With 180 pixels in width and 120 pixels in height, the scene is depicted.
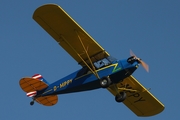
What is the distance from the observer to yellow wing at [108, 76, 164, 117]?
1017 inches

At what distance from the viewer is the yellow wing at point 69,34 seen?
22.9 m

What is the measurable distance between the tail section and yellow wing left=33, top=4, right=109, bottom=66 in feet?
9.87

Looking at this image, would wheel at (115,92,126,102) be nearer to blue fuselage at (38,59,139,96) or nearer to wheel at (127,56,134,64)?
blue fuselage at (38,59,139,96)

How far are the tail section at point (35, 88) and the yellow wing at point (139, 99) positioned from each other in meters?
3.27

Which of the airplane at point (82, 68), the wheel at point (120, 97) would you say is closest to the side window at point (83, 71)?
the airplane at point (82, 68)

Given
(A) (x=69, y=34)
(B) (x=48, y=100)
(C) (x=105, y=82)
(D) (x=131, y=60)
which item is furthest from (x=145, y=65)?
(B) (x=48, y=100)

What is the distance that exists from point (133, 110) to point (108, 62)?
5.05m

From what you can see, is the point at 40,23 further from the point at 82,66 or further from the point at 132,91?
the point at 132,91

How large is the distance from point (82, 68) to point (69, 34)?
6.28 feet

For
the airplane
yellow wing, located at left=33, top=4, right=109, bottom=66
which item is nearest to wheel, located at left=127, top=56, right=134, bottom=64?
the airplane

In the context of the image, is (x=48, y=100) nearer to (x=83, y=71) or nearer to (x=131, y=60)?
(x=83, y=71)

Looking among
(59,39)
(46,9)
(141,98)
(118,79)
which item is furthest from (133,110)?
(46,9)

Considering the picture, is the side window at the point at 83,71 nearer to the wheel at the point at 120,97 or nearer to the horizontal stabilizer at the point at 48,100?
the wheel at the point at 120,97

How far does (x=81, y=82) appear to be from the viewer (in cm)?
2408
